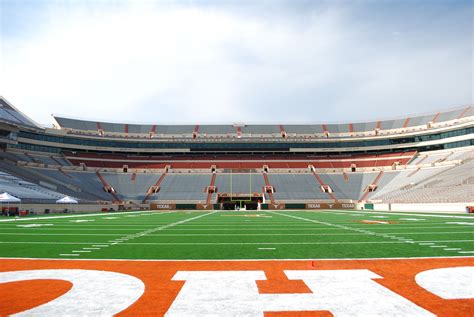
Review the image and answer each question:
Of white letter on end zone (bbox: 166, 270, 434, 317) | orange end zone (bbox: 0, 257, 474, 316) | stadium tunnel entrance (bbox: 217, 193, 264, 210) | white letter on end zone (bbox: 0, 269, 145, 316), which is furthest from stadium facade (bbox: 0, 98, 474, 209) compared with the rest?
white letter on end zone (bbox: 166, 270, 434, 317)

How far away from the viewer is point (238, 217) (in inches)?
1022

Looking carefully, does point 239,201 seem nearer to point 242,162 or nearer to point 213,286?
point 242,162

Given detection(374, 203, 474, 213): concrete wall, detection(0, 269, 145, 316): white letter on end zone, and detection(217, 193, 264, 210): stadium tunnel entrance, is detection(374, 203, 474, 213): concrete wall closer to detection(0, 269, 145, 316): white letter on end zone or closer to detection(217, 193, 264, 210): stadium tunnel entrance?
detection(217, 193, 264, 210): stadium tunnel entrance

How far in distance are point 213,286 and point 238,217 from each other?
69.0 ft

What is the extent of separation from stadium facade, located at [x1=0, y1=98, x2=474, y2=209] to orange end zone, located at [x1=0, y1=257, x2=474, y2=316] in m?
34.0

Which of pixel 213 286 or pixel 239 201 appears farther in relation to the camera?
pixel 239 201

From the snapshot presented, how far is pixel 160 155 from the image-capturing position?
211 ft

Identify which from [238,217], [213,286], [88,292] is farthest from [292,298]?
[238,217]

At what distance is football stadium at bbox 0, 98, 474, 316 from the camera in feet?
15.3

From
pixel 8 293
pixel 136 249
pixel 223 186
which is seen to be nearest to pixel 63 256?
pixel 136 249

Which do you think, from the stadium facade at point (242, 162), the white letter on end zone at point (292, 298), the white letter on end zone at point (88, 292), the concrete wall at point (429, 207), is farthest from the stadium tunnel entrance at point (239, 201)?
the white letter on end zone at point (292, 298)

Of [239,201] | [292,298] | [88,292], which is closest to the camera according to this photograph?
[292,298]

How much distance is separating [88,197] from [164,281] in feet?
148

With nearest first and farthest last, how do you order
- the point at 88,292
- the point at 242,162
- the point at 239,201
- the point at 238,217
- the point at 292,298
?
the point at 292,298
the point at 88,292
the point at 238,217
the point at 239,201
the point at 242,162
